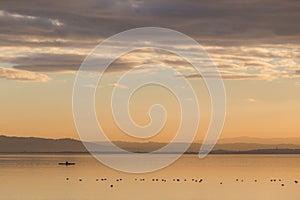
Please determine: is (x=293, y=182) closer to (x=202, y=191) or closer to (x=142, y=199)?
(x=202, y=191)

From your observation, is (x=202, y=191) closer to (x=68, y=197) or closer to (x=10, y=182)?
(x=68, y=197)

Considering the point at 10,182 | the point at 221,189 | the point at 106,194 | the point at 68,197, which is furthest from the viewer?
the point at 10,182

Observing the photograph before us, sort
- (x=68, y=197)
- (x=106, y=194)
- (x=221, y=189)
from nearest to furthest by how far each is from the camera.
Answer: (x=68, y=197)
(x=106, y=194)
(x=221, y=189)

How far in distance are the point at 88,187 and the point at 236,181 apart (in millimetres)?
29233

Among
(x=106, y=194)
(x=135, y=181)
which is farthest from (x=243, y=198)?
(x=135, y=181)

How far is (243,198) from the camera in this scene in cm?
8756

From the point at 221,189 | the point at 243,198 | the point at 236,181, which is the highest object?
the point at 236,181

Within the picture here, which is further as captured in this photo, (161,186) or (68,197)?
(161,186)

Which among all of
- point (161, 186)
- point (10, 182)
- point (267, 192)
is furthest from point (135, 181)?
point (267, 192)

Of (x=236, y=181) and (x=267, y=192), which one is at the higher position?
(x=236, y=181)

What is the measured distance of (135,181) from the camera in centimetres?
11894

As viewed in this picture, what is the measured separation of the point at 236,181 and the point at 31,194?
4286cm

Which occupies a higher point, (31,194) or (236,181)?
(236,181)

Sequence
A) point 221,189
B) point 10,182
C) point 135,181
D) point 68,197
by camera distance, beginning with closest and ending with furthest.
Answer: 1. point 68,197
2. point 221,189
3. point 10,182
4. point 135,181
